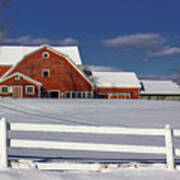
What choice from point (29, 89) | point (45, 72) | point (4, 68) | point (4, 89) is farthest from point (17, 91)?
point (4, 68)

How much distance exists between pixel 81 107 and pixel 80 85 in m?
18.1

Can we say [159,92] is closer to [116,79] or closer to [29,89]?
[116,79]

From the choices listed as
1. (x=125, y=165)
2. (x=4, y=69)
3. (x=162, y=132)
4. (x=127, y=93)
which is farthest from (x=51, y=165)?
(x=127, y=93)

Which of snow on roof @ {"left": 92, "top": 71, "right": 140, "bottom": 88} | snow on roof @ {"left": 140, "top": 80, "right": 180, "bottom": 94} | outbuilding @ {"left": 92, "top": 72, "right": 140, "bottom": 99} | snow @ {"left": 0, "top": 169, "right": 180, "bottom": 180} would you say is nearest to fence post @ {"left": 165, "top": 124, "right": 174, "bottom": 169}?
snow @ {"left": 0, "top": 169, "right": 180, "bottom": 180}

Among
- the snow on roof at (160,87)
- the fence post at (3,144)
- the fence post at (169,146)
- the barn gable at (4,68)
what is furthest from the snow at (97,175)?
the snow on roof at (160,87)

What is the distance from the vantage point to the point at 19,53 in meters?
50.3

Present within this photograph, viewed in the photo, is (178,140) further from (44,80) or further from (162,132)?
(44,80)

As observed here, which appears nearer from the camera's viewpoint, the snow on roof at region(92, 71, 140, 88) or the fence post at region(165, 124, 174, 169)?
the fence post at region(165, 124, 174, 169)

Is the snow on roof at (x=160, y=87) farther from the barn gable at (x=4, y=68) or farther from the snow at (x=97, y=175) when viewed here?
the snow at (x=97, y=175)

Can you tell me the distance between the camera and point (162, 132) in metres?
7.62

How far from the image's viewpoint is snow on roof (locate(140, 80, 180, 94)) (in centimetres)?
5828

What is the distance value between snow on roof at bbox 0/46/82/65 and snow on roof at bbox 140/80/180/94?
15350mm

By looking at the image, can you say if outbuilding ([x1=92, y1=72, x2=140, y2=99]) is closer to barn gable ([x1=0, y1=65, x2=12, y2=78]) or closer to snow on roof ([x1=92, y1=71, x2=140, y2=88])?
snow on roof ([x1=92, y1=71, x2=140, y2=88])

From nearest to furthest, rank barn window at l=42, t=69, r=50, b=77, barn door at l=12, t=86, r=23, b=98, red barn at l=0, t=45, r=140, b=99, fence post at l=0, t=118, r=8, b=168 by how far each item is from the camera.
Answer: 1. fence post at l=0, t=118, r=8, b=168
2. barn door at l=12, t=86, r=23, b=98
3. red barn at l=0, t=45, r=140, b=99
4. barn window at l=42, t=69, r=50, b=77
